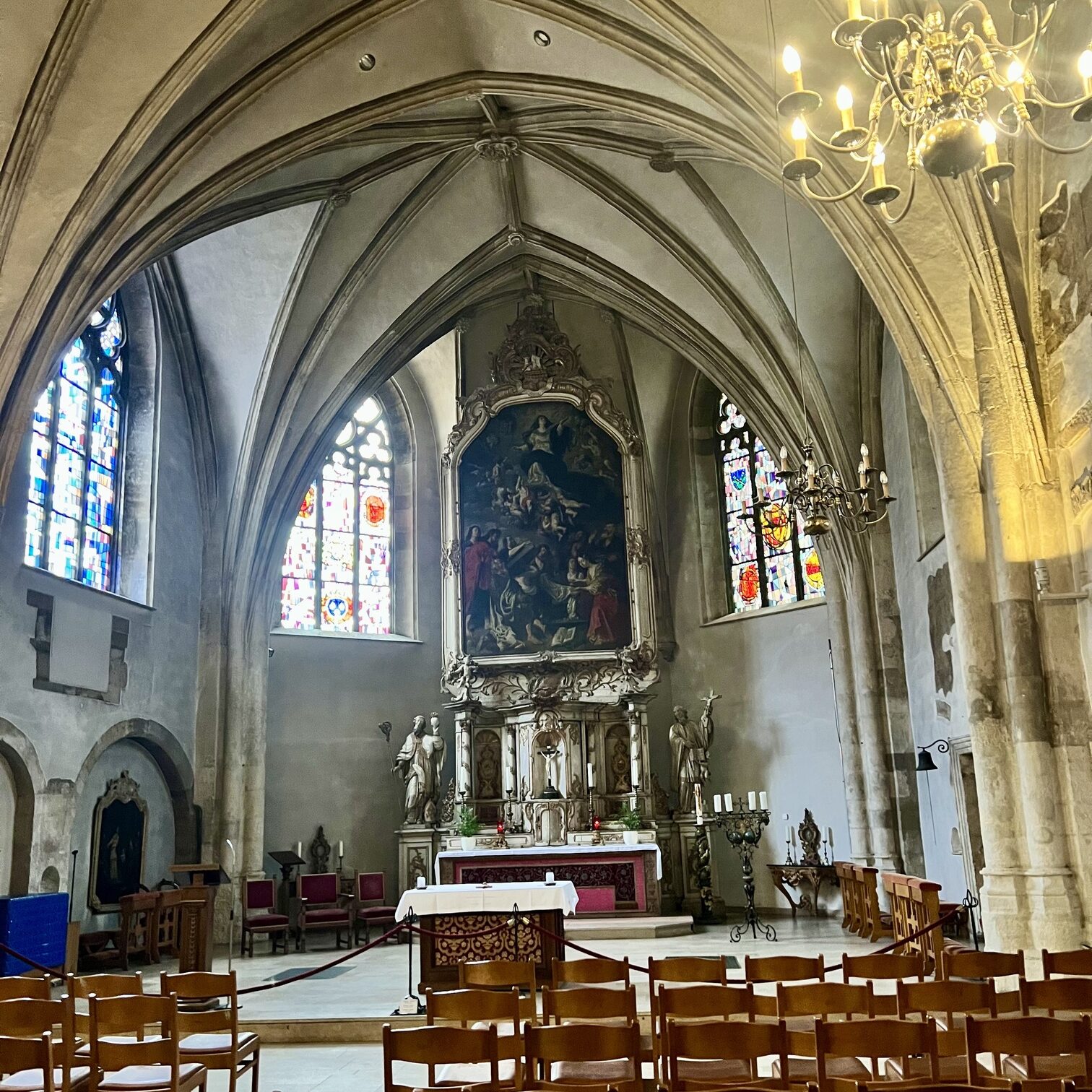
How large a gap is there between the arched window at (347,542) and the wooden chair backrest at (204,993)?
12.4 m

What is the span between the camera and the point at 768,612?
59.1ft

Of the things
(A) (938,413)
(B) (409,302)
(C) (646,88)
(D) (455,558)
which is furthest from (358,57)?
(D) (455,558)

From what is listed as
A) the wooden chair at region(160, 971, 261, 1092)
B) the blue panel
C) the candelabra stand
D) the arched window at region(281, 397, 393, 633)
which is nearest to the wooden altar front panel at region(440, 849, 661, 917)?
the candelabra stand

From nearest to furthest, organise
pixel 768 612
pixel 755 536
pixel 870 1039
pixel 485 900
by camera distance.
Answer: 1. pixel 870 1039
2. pixel 485 900
3. pixel 768 612
4. pixel 755 536

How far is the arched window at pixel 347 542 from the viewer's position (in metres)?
19.0

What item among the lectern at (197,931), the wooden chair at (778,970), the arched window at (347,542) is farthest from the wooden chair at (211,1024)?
the arched window at (347,542)

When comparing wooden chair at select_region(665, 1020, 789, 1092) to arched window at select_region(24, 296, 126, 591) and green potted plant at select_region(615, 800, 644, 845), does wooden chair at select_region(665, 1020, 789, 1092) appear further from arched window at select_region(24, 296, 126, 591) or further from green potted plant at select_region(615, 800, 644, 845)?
green potted plant at select_region(615, 800, 644, 845)

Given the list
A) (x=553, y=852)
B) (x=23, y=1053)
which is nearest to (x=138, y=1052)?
(x=23, y=1053)

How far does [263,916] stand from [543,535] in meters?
7.73

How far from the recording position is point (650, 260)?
16.2 meters

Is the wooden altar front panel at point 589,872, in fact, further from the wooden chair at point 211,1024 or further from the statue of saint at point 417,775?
the wooden chair at point 211,1024

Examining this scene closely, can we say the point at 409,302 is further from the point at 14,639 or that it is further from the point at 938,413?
the point at 938,413

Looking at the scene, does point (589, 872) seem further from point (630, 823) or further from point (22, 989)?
point (22, 989)

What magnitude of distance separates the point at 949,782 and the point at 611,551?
7.40 m
